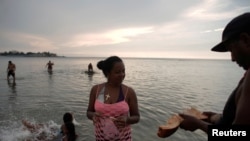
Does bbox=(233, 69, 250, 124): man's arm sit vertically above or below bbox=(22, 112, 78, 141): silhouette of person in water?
above

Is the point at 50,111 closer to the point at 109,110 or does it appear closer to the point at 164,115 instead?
the point at 164,115

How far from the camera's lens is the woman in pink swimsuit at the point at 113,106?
3.42 meters

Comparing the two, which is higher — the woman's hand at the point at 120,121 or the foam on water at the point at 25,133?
the woman's hand at the point at 120,121

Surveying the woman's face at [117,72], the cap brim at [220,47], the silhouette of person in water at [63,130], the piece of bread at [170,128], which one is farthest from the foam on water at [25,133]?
the cap brim at [220,47]

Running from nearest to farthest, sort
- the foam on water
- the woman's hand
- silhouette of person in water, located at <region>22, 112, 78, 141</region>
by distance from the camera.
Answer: the woman's hand → silhouette of person in water, located at <region>22, 112, 78, 141</region> → the foam on water

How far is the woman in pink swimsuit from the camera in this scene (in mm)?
3416

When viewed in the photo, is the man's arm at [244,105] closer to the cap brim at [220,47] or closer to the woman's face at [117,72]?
the cap brim at [220,47]

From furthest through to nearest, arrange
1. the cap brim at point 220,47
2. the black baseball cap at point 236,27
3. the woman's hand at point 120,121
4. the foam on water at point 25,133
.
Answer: the foam on water at point 25,133 < the woman's hand at point 120,121 < the cap brim at point 220,47 < the black baseball cap at point 236,27

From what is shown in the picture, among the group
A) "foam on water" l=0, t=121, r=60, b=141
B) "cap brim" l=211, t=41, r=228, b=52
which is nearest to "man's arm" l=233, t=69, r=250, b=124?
"cap brim" l=211, t=41, r=228, b=52

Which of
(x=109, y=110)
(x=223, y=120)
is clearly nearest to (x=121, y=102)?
(x=109, y=110)

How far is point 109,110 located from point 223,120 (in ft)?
5.81

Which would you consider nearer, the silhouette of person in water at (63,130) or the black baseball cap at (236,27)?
the black baseball cap at (236,27)

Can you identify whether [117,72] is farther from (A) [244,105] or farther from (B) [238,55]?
(A) [244,105]

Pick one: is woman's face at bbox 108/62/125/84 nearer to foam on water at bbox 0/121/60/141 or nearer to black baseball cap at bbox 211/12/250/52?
black baseball cap at bbox 211/12/250/52
